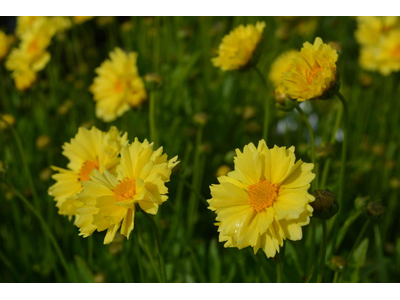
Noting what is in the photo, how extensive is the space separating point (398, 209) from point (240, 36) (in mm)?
983

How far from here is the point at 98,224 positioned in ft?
2.26

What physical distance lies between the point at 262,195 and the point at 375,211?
1.08 ft

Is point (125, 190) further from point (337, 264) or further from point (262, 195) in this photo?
point (337, 264)

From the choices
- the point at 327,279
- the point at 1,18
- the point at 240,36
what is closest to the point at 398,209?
the point at 327,279

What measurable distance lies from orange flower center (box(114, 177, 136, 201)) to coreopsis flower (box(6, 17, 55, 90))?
111 centimetres

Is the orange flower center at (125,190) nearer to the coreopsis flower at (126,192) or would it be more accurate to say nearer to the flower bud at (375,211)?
the coreopsis flower at (126,192)

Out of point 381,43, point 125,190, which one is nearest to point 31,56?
point 125,190

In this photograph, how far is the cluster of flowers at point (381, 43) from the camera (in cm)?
179

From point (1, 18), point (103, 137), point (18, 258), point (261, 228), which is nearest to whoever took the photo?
point (261, 228)

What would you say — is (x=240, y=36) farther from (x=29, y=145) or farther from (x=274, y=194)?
(x=29, y=145)

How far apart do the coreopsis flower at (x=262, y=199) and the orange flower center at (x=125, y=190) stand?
0.14m

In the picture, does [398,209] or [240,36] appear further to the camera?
[398,209]

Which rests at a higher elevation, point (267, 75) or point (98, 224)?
point (98, 224)

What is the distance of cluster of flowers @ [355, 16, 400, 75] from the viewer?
1.79m
